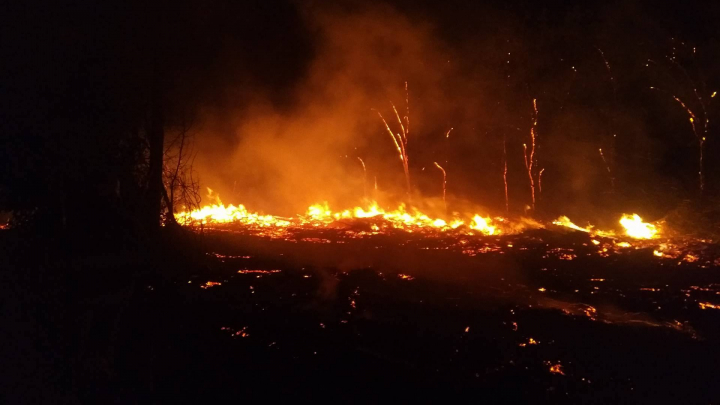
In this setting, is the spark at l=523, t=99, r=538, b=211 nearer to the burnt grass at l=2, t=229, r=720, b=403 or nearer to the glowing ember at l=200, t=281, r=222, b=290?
the burnt grass at l=2, t=229, r=720, b=403

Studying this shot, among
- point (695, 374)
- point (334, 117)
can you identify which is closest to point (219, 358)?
point (695, 374)

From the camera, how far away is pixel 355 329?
641 cm

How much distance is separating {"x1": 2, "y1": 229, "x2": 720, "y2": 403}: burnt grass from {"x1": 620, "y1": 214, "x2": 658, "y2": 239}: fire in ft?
7.68

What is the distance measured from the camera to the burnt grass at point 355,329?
488 cm

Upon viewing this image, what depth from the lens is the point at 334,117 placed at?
22734 mm

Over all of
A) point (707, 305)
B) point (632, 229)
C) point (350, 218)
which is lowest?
point (707, 305)

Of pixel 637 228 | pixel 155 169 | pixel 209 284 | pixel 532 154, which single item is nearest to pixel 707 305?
pixel 637 228

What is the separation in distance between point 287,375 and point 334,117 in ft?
61.4

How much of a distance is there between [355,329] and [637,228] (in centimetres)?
1057

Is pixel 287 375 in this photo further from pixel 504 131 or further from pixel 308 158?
pixel 308 158

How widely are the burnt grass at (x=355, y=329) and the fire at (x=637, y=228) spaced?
2.34 metres

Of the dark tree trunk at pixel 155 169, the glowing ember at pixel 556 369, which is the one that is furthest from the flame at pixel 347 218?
the glowing ember at pixel 556 369

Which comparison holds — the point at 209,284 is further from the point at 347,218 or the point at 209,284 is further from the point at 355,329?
the point at 347,218

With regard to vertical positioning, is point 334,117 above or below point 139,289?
above
